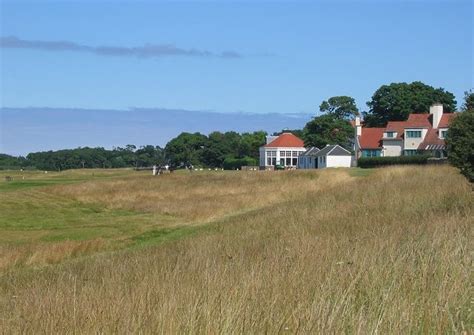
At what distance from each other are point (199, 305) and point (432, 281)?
2411 mm

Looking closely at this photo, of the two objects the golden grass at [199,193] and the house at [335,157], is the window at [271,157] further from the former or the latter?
the golden grass at [199,193]

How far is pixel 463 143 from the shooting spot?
19266 mm

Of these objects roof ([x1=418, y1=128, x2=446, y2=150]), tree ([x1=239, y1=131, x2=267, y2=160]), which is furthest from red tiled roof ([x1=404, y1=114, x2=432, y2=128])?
tree ([x1=239, y1=131, x2=267, y2=160])

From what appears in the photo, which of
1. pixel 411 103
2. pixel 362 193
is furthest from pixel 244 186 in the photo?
pixel 411 103

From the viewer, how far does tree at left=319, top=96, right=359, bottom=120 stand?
11881 cm

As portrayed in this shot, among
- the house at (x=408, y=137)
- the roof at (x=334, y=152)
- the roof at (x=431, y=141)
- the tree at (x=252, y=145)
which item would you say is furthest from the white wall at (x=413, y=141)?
the tree at (x=252, y=145)

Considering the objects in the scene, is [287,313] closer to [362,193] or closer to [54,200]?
[362,193]

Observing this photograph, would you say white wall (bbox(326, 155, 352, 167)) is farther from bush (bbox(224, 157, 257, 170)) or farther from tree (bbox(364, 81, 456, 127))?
bush (bbox(224, 157, 257, 170))

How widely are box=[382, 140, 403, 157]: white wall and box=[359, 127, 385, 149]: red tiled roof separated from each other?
→ 182cm

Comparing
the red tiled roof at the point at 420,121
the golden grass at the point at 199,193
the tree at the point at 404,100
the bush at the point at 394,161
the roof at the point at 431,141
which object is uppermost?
the tree at the point at 404,100

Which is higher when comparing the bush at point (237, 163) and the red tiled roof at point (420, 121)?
the red tiled roof at point (420, 121)

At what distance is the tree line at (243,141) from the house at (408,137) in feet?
28.2

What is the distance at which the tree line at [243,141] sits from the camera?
111m

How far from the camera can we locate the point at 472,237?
30.4ft
